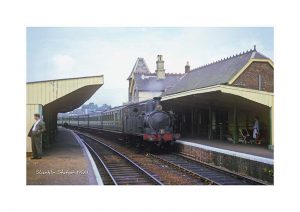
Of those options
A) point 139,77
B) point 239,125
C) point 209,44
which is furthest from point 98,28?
point 139,77

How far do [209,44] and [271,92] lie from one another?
9.40 feet

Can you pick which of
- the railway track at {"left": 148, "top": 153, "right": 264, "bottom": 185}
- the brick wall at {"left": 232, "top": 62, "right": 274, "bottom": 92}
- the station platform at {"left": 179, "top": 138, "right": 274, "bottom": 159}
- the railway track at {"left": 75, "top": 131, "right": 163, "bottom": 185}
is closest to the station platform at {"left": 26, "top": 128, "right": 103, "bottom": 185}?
the railway track at {"left": 75, "top": 131, "right": 163, "bottom": 185}

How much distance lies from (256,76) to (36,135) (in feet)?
29.2

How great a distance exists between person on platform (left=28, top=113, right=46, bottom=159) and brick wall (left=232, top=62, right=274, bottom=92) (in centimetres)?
815

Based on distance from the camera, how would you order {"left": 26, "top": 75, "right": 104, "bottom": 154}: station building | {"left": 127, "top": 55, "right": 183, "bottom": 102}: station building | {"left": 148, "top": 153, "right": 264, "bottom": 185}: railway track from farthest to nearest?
{"left": 127, "top": 55, "right": 183, "bottom": 102}: station building < {"left": 26, "top": 75, "right": 104, "bottom": 154}: station building < {"left": 148, "top": 153, "right": 264, "bottom": 185}: railway track

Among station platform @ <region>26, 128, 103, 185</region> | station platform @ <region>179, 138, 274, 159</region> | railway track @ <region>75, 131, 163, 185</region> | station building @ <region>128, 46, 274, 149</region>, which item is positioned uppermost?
station building @ <region>128, 46, 274, 149</region>

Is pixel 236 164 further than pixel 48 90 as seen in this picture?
No

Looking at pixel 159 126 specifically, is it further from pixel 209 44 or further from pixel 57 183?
pixel 57 183

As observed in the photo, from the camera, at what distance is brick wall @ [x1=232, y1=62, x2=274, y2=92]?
13.0 meters

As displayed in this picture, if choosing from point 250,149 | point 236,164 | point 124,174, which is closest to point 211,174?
point 236,164

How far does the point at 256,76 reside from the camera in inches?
582

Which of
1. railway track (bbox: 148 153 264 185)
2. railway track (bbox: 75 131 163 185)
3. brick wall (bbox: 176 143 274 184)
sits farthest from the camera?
railway track (bbox: 75 131 163 185)

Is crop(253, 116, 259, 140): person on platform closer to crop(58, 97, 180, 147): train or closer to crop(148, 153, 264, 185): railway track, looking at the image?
crop(148, 153, 264, 185): railway track

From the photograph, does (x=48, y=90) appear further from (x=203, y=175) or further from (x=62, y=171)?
(x=203, y=175)
